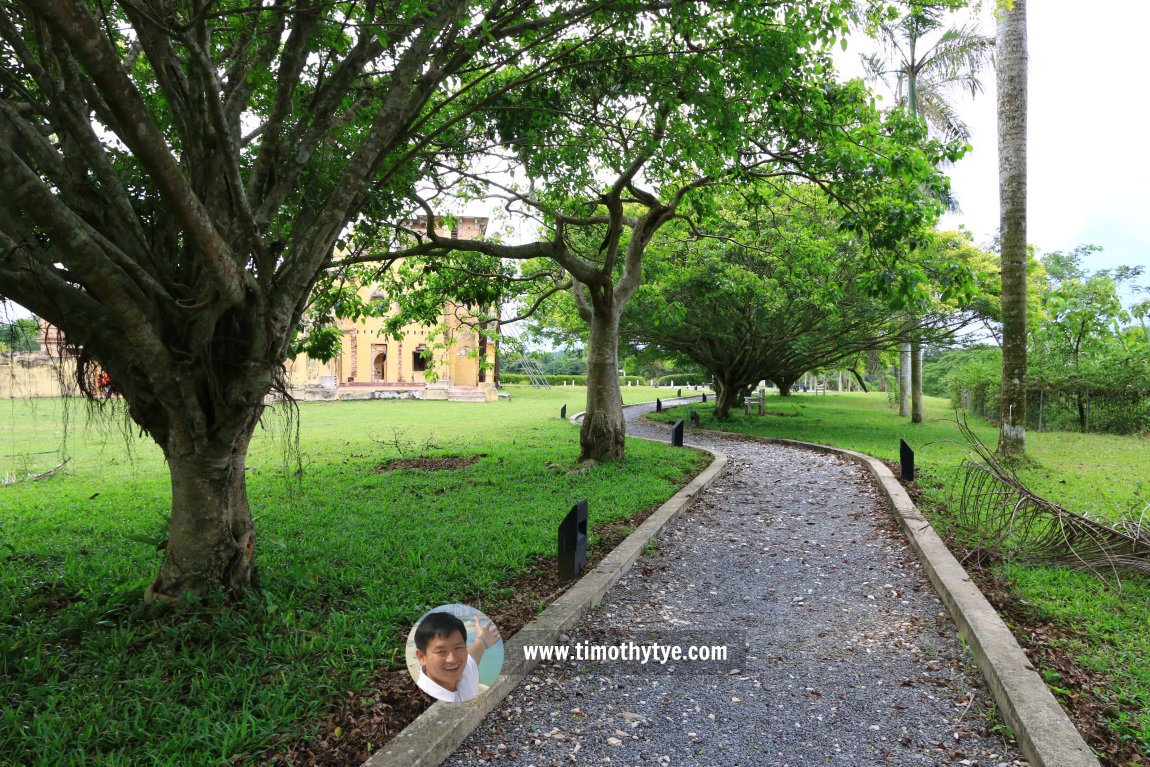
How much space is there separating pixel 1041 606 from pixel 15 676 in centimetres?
588

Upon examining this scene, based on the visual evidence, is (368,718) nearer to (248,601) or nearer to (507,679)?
(507,679)

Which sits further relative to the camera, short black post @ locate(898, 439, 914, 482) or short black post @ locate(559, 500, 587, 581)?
short black post @ locate(898, 439, 914, 482)

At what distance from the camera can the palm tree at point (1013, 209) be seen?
994 centimetres

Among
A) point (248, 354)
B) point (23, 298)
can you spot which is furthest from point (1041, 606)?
point (23, 298)

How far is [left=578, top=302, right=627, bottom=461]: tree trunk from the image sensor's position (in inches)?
417

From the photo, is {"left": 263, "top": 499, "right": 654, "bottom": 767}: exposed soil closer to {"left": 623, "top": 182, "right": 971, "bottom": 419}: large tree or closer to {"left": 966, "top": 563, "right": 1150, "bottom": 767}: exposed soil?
{"left": 966, "top": 563, "right": 1150, "bottom": 767}: exposed soil

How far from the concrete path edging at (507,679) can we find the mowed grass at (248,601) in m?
0.50

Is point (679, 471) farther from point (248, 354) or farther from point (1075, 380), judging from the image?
point (1075, 380)

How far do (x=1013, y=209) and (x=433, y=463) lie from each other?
10.1m

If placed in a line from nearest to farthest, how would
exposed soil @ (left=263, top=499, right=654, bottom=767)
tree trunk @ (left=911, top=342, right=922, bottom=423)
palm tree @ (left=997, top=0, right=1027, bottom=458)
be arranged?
1. exposed soil @ (left=263, top=499, right=654, bottom=767)
2. palm tree @ (left=997, top=0, right=1027, bottom=458)
3. tree trunk @ (left=911, top=342, right=922, bottom=423)

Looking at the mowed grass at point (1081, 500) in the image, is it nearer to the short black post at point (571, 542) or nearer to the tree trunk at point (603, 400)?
the short black post at point (571, 542)

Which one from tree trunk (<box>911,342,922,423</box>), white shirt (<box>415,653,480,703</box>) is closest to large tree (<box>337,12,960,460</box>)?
white shirt (<box>415,653,480,703</box>)

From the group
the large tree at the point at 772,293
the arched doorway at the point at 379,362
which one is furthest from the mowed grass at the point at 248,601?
the arched doorway at the point at 379,362

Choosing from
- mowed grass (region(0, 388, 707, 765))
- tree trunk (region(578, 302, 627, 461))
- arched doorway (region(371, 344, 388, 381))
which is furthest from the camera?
arched doorway (region(371, 344, 388, 381))
